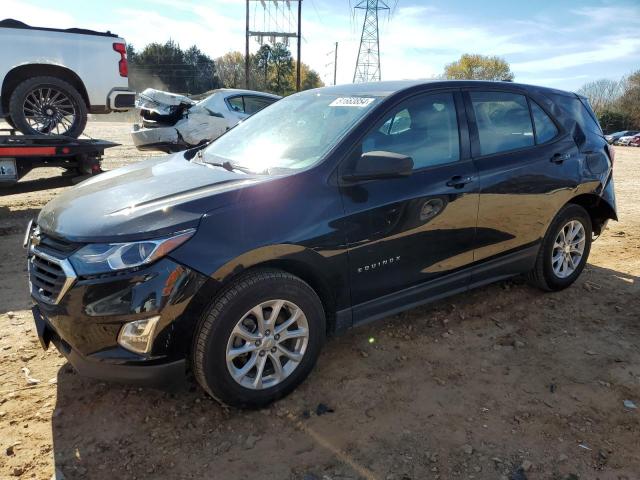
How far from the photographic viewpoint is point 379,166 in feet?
9.27

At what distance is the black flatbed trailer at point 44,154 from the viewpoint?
5738 mm

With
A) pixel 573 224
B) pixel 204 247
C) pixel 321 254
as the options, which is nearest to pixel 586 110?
pixel 573 224

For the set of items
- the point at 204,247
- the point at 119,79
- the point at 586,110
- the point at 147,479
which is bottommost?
the point at 147,479

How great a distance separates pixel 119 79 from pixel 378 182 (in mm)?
5461

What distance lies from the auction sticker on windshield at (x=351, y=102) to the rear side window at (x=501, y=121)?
0.88 meters

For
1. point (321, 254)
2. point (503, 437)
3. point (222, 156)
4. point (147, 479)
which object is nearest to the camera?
point (147, 479)

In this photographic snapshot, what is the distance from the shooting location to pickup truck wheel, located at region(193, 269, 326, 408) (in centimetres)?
248

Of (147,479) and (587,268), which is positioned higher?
(587,268)

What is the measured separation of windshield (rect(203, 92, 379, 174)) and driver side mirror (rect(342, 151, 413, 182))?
22cm

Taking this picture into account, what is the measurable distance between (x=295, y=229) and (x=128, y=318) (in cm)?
93

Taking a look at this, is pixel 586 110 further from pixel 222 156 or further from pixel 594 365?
pixel 222 156

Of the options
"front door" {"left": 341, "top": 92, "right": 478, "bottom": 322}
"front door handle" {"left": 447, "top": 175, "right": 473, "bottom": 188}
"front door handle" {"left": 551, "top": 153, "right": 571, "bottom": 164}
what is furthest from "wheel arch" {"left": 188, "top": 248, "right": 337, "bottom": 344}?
"front door handle" {"left": 551, "top": 153, "right": 571, "bottom": 164}

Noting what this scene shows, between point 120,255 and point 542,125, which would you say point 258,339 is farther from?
point 542,125

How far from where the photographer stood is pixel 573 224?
434cm
